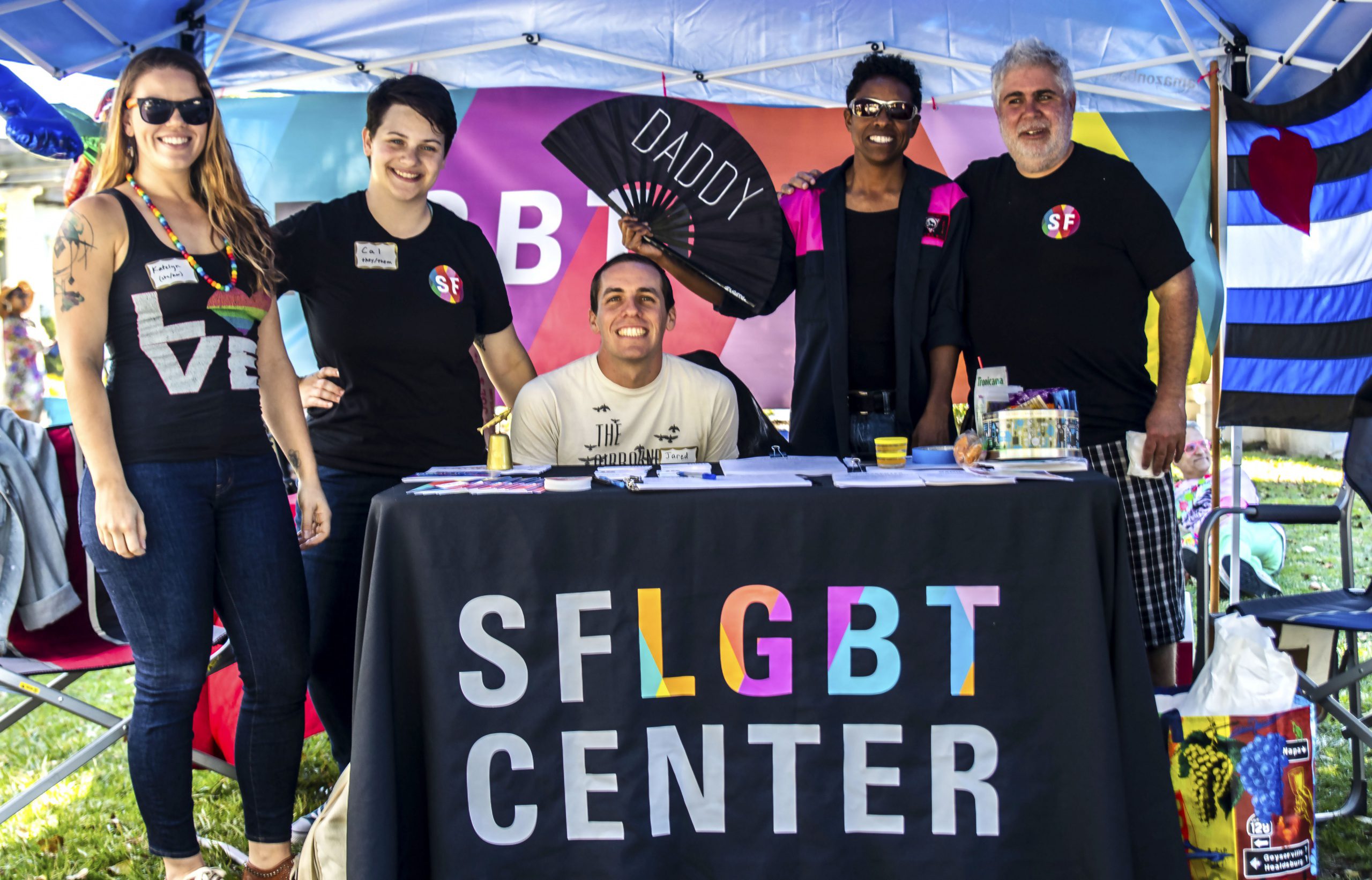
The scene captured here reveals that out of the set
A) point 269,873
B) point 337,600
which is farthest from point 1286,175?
point 269,873

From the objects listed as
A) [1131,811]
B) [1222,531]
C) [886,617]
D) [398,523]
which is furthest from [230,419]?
[1222,531]

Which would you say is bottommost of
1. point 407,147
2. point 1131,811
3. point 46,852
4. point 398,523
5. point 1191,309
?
point 46,852

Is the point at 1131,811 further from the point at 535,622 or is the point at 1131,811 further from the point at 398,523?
the point at 398,523

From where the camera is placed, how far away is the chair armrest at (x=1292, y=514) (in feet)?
7.80

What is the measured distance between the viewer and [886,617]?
169cm

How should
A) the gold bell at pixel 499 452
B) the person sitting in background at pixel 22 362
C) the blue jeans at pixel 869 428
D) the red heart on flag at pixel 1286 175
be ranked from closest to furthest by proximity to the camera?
the gold bell at pixel 499 452
the blue jeans at pixel 869 428
the red heart on flag at pixel 1286 175
the person sitting in background at pixel 22 362

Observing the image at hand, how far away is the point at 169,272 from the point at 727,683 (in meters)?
1.33

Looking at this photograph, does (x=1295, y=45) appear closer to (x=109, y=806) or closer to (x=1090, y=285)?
(x=1090, y=285)

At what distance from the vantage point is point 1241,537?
160 inches

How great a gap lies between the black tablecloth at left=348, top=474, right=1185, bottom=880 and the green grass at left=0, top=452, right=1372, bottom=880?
3.53ft

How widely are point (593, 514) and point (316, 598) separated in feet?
3.12

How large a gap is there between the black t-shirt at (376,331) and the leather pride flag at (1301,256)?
3.07m

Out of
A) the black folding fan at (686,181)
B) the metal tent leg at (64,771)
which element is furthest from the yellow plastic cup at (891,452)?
the metal tent leg at (64,771)

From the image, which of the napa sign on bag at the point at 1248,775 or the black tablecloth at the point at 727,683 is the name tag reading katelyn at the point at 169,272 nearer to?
the black tablecloth at the point at 727,683
